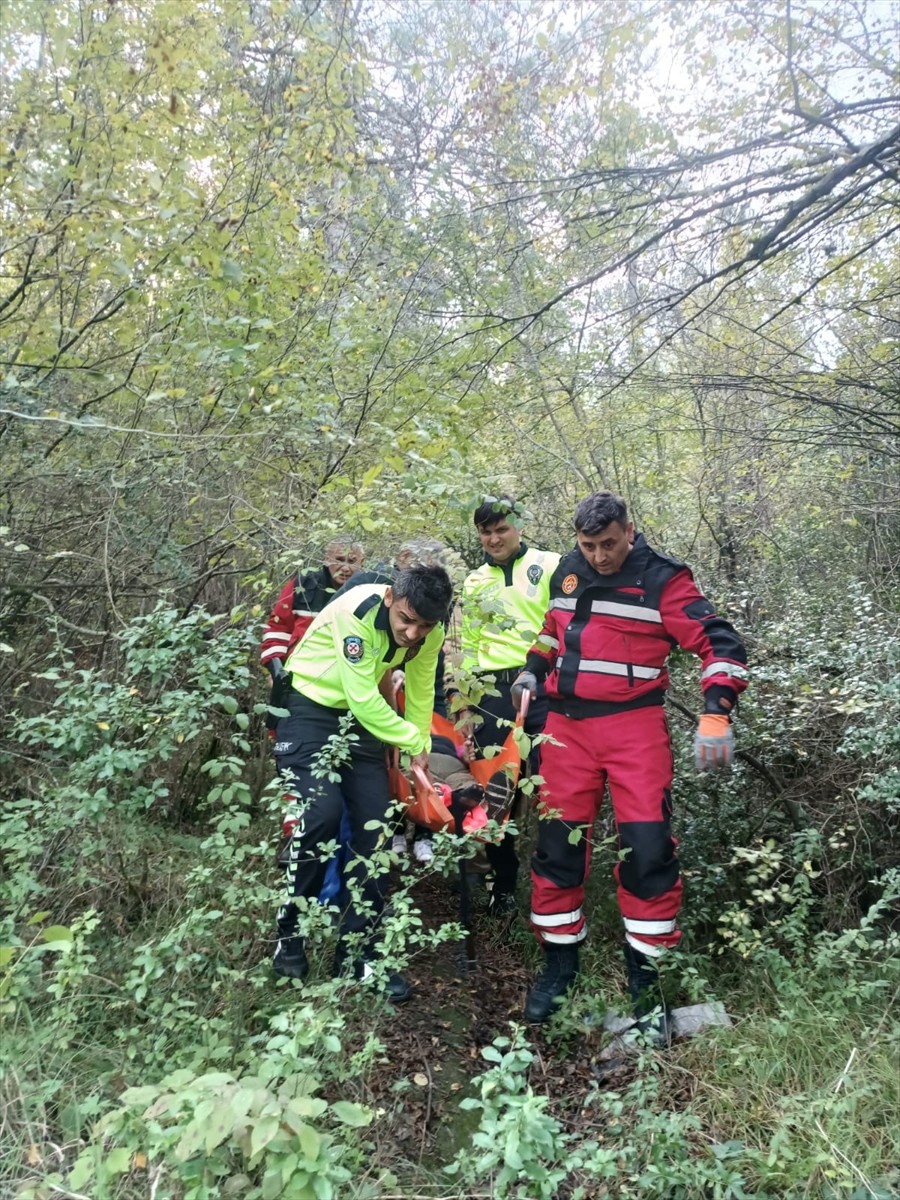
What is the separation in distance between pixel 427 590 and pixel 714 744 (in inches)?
49.9

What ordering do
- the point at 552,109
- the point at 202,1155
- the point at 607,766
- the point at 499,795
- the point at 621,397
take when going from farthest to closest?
the point at 621,397, the point at 552,109, the point at 499,795, the point at 607,766, the point at 202,1155

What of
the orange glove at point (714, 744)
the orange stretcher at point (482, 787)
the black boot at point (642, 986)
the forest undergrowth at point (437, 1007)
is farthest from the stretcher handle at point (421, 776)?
the orange glove at point (714, 744)

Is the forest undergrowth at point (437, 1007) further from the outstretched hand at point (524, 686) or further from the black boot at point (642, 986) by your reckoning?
the outstretched hand at point (524, 686)

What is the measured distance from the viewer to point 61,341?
3.76 meters

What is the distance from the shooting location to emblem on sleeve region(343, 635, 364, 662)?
297 cm

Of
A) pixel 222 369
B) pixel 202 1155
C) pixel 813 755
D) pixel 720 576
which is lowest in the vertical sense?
pixel 202 1155

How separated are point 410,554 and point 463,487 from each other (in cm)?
75

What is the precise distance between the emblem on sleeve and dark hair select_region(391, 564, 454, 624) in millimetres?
266

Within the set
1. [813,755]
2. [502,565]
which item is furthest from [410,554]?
[813,755]

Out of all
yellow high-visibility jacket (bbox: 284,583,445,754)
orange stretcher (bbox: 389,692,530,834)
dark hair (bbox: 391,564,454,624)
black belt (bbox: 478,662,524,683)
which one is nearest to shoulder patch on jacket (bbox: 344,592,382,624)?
yellow high-visibility jacket (bbox: 284,583,445,754)

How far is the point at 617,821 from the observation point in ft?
9.57

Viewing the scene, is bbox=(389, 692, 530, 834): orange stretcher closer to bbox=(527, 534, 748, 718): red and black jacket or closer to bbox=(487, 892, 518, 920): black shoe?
bbox=(527, 534, 748, 718): red and black jacket

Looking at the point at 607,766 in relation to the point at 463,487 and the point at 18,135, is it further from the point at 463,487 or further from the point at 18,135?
the point at 18,135

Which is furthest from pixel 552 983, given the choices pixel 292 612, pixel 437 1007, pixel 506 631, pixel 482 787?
pixel 292 612
